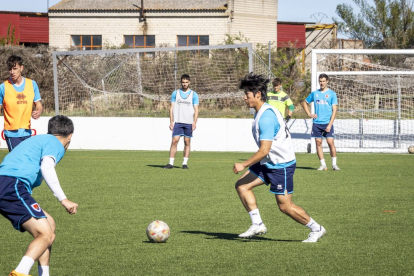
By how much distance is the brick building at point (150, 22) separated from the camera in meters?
41.6

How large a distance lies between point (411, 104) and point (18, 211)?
19.1 m

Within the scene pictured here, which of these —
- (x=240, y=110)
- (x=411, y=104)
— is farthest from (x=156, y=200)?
(x=411, y=104)

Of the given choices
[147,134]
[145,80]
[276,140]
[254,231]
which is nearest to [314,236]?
[254,231]

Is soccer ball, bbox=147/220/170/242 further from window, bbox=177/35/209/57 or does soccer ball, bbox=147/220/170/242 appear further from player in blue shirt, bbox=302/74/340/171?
window, bbox=177/35/209/57

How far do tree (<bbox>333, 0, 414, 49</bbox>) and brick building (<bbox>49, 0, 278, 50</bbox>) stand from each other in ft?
18.1

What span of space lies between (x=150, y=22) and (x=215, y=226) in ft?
116

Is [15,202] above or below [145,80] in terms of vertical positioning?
below

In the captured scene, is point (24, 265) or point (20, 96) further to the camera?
point (20, 96)

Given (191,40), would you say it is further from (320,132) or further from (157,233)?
(157,233)

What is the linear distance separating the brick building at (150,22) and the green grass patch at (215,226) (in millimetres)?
27918

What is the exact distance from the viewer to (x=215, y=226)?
26.7 feet

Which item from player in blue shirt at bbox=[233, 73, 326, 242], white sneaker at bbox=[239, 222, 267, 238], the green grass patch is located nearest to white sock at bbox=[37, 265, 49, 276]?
the green grass patch

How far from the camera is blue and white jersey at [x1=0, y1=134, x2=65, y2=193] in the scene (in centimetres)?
512

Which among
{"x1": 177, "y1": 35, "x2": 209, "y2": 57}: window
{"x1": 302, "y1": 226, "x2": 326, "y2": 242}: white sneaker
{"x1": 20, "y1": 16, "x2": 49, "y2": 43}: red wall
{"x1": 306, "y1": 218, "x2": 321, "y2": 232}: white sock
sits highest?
{"x1": 20, "y1": 16, "x2": 49, "y2": 43}: red wall
